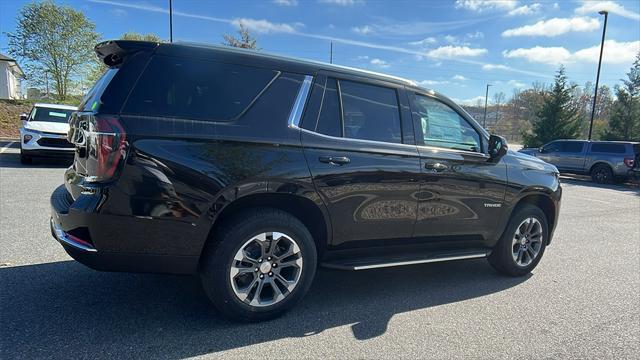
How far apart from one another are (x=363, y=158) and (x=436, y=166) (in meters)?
0.81

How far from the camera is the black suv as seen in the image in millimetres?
2754

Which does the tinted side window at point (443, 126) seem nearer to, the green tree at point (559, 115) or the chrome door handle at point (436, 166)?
the chrome door handle at point (436, 166)

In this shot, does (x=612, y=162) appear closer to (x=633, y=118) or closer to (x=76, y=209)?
(x=633, y=118)

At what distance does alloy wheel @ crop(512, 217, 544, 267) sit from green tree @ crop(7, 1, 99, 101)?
114ft

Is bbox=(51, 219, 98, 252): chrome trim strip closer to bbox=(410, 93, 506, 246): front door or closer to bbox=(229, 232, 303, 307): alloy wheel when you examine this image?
bbox=(229, 232, 303, 307): alloy wheel

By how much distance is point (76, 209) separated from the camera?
9.07 feet

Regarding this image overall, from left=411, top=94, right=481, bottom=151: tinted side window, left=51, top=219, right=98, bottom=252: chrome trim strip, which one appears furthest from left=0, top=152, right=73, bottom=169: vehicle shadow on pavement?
left=411, top=94, right=481, bottom=151: tinted side window

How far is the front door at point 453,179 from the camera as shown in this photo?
3848mm

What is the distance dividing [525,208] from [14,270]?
5132 millimetres

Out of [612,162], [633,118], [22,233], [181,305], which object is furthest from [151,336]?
[633,118]

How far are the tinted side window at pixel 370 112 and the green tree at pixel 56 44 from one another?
34.2 meters

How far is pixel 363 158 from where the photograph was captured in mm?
3443

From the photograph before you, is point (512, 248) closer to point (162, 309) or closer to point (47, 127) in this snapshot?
point (162, 309)

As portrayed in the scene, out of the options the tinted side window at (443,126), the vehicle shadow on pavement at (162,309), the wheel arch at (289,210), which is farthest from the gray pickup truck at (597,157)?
the wheel arch at (289,210)
